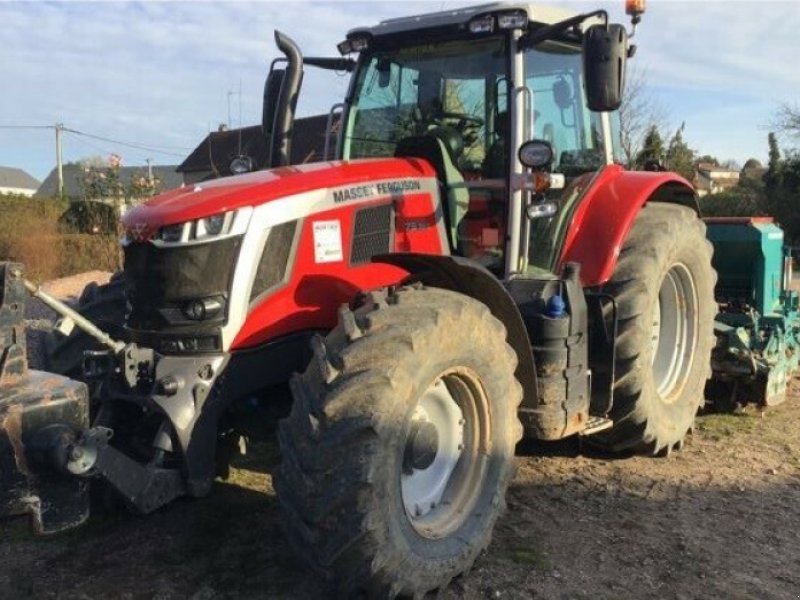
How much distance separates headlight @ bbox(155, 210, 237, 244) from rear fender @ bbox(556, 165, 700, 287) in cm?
199

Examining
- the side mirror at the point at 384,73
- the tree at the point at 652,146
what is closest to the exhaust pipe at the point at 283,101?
the side mirror at the point at 384,73

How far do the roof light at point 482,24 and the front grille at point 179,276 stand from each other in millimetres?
1877

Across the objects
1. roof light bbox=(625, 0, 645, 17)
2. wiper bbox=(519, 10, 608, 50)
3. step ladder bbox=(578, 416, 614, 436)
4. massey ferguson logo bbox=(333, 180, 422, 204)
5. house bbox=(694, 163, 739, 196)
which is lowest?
step ladder bbox=(578, 416, 614, 436)

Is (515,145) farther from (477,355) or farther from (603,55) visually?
(477,355)

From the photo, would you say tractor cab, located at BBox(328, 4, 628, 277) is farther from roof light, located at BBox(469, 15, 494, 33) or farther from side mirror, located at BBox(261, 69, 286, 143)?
side mirror, located at BBox(261, 69, 286, 143)

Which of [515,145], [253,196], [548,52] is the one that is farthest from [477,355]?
[548,52]

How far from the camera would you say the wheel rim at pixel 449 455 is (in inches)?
138

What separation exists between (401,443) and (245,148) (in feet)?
16.4

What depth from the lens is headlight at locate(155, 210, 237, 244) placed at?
3483mm

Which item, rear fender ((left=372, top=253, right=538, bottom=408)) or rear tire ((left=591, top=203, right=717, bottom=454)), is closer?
rear fender ((left=372, top=253, right=538, bottom=408))

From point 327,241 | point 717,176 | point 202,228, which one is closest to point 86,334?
point 202,228

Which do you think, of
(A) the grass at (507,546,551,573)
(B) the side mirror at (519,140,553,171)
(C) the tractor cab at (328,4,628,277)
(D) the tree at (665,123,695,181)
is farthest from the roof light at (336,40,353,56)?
(D) the tree at (665,123,695,181)

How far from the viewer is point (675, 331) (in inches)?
220

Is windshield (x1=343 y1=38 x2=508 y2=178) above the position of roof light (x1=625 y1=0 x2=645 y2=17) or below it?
below
